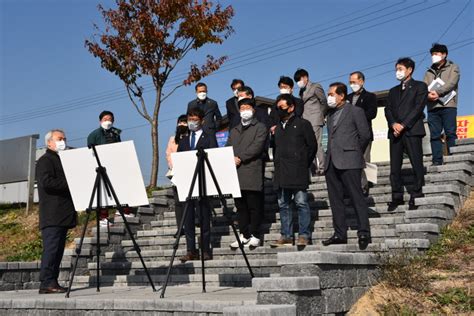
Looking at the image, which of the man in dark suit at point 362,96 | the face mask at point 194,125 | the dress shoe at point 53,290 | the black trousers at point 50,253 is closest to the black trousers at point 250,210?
the face mask at point 194,125

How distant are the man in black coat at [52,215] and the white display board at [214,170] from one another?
1.65 meters

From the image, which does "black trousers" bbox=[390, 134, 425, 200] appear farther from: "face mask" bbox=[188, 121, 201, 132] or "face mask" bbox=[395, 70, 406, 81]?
"face mask" bbox=[188, 121, 201, 132]

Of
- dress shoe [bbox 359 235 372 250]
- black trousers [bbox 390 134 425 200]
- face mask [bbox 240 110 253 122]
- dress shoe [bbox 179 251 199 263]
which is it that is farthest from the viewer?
face mask [bbox 240 110 253 122]

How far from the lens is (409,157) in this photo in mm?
9359

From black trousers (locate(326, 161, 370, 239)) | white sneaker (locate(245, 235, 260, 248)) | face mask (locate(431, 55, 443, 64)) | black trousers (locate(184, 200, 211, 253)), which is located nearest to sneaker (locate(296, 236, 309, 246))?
black trousers (locate(326, 161, 370, 239))

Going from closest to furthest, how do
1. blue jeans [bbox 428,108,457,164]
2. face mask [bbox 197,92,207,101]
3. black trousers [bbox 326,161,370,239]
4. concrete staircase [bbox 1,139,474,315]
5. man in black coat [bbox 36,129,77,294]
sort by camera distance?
concrete staircase [bbox 1,139,474,315] < black trousers [bbox 326,161,370,239] < man in black coat [bbox 36,129,77,294] < blue jeans [bbox 428,108,457,164] < face mask [bbox 197,92,207,101]

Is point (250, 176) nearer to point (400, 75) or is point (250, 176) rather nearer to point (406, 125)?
point (406, 125)

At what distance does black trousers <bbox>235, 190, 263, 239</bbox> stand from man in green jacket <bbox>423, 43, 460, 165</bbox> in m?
3.02

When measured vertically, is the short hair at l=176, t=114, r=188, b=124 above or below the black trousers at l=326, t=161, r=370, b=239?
above

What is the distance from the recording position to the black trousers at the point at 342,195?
8180 mm

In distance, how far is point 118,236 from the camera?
39.4 ft

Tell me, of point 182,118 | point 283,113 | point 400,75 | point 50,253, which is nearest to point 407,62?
point 400,75

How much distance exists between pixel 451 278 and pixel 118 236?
21.8ft

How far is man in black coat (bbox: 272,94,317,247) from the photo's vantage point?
356 inches
